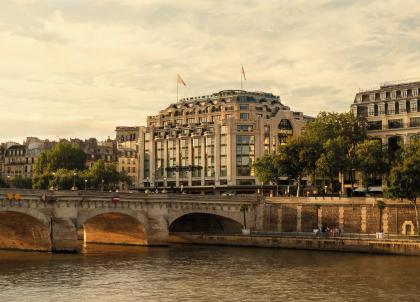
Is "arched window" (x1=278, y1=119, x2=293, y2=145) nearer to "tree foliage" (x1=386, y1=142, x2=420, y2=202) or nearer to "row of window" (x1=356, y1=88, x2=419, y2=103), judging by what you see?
"row of window" (x1=356, y1=88, x2=419, y2=103)

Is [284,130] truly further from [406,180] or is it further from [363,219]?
[406,180]

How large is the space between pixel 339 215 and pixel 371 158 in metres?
12.2

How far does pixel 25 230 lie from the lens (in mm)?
100062

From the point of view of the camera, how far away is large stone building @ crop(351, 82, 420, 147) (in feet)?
461

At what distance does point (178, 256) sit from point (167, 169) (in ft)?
293

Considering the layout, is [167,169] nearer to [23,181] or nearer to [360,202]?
[23,181]

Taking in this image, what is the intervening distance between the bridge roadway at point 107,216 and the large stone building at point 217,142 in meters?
41.9

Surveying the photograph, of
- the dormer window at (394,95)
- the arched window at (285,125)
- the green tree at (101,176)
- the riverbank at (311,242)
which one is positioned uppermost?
the dormer window at (394,95)

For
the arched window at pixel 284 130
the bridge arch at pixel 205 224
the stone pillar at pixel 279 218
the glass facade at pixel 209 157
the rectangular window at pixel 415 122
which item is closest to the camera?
the bridge arch at pixel 205 224

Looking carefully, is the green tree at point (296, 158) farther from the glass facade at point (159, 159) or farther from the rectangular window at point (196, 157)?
the glass facade at point (159, 159)

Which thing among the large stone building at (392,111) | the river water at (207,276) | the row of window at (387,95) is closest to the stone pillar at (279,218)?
the river water at (207,276)

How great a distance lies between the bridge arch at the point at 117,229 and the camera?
109688mm

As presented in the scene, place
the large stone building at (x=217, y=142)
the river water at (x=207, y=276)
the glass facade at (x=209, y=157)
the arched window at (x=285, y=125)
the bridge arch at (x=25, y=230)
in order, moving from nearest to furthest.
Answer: the river water at (x=207, y=276), the bridge arch at (x=25, y=230), the large stone building at (x=217, y=142), the glass facade at (x=209, y=157), the arched window at (x=285, y=125)

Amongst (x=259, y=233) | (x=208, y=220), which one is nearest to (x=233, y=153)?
(x=208, y=220)
